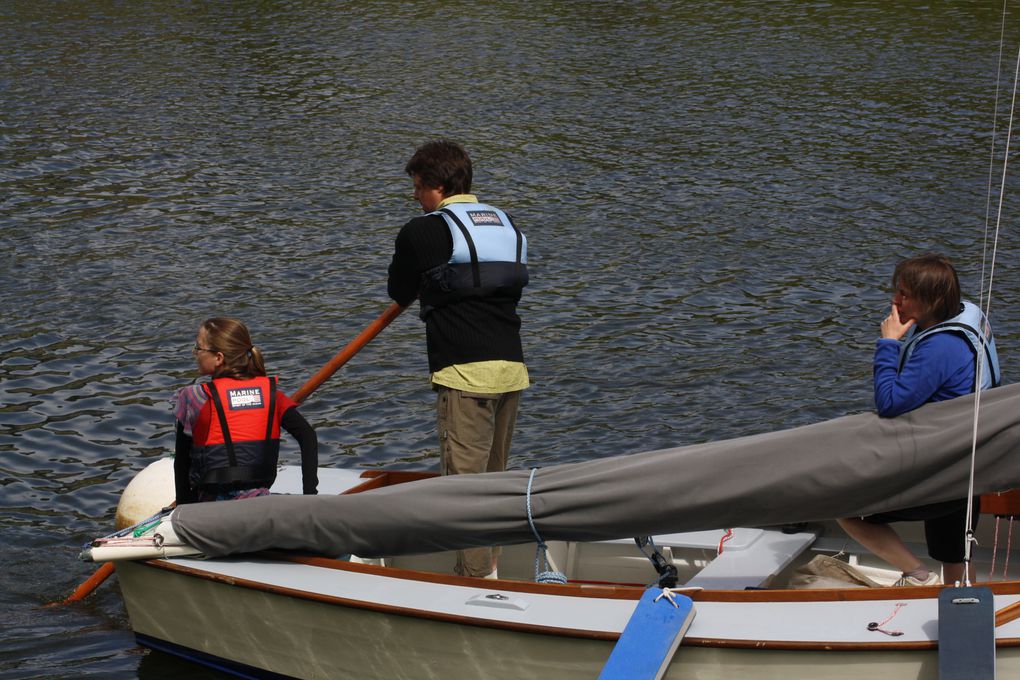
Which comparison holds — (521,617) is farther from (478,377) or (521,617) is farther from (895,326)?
(895,326)

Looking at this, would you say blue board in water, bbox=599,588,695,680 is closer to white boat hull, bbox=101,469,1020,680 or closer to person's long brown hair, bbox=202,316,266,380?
white boat hull, bbox=101,469,1020,680

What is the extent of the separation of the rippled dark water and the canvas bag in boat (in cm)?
118

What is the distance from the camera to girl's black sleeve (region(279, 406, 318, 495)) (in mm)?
5805

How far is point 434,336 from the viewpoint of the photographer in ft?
19.1

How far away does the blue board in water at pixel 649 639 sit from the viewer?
15.2 ft

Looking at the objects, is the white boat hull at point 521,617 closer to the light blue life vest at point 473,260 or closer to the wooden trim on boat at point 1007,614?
the wooden trim on boat at point 1007,614

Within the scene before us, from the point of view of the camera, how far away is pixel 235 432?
19.0 ft

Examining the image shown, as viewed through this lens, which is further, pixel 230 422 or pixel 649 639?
pixel 230 422

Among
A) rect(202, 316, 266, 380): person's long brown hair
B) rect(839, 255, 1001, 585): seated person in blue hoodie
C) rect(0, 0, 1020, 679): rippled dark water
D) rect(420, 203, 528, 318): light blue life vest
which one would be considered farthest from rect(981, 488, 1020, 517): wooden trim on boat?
rect(0, 0, 1020, 679): rippled dark water

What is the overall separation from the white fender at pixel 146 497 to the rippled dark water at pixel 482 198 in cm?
61

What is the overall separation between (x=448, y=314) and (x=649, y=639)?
1.69 m

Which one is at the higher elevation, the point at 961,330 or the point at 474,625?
the point at 961,330

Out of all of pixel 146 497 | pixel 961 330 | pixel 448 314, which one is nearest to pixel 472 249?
pixel 448 314

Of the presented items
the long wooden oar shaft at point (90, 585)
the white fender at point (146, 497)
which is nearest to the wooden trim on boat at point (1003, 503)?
the white fender at point (146, 497)
